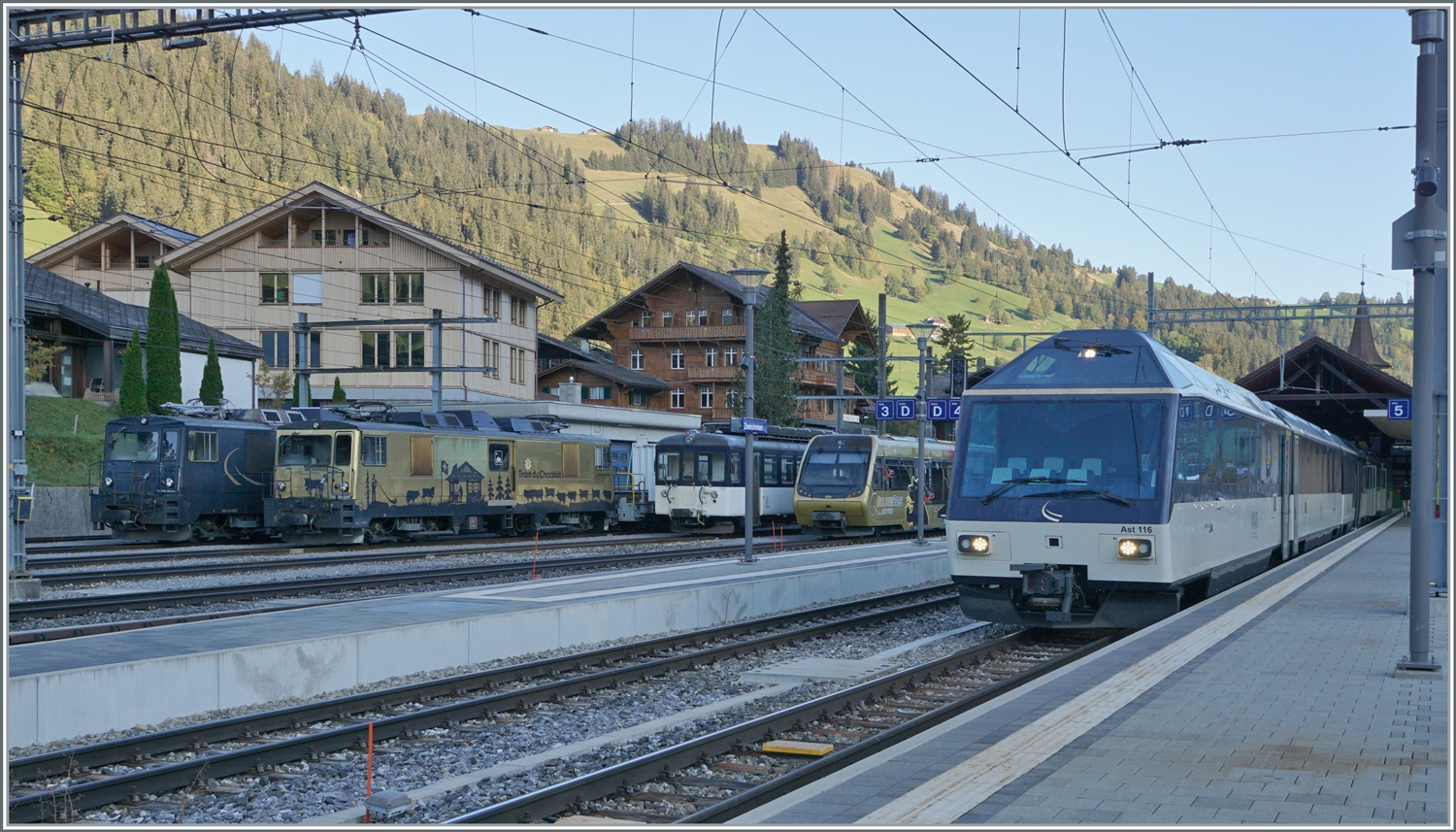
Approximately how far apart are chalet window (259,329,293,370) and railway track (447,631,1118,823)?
5086 cm

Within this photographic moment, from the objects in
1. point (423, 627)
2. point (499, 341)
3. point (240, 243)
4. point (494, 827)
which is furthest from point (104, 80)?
point (494, 827)

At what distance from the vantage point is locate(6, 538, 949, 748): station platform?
31.7 ft

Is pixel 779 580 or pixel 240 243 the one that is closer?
pixel 779 580

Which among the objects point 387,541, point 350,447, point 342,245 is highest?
point 342,245

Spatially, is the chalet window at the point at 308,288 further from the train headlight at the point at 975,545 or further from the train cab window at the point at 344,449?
the train headlight at the point at 975,545

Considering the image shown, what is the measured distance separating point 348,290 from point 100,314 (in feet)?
37.6

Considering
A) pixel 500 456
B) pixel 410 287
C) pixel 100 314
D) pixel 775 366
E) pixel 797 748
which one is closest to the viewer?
pixel 797 748

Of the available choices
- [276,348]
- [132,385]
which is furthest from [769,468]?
[276,348]

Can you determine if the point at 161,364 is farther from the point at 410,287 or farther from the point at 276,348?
the point at 276,348

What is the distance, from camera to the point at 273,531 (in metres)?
31.5

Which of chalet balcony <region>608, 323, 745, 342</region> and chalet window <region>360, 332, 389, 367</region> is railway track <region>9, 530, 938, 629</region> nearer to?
chalet window <region>360, 332, 389, 367</region>

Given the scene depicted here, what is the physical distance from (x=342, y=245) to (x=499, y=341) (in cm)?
805

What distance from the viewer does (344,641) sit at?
12.0 metres

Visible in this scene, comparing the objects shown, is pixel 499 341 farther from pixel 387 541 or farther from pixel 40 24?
pixel 40 24
